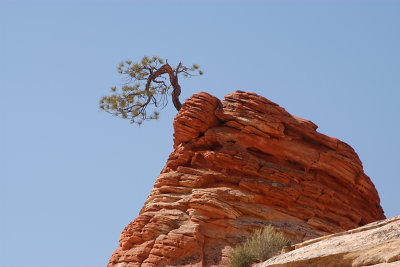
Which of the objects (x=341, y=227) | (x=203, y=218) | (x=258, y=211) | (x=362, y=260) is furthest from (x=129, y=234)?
(x=362, y=260)

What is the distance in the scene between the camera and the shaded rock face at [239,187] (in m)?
24.5

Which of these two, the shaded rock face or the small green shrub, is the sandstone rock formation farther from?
the shaded rock face

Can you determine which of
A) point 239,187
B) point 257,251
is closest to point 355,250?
point 257,251

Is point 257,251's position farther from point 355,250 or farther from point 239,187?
point 355,250

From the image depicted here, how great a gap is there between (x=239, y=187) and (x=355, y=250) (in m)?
12.7

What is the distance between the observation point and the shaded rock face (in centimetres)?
2453

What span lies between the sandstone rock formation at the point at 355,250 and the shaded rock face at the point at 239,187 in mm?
8666

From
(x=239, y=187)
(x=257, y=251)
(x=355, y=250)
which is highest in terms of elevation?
(x=239, y=187)

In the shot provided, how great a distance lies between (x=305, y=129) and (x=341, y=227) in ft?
15.3

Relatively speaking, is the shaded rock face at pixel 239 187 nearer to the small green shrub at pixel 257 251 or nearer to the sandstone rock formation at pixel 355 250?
the small green shrub at pixel 257 251

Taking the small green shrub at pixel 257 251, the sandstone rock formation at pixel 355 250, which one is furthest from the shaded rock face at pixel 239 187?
the sandstone rock formation at pixel 355 250

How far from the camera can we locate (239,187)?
26.3m

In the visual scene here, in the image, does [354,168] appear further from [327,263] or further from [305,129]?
[327,263]

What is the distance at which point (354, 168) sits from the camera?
2780 centimetres
